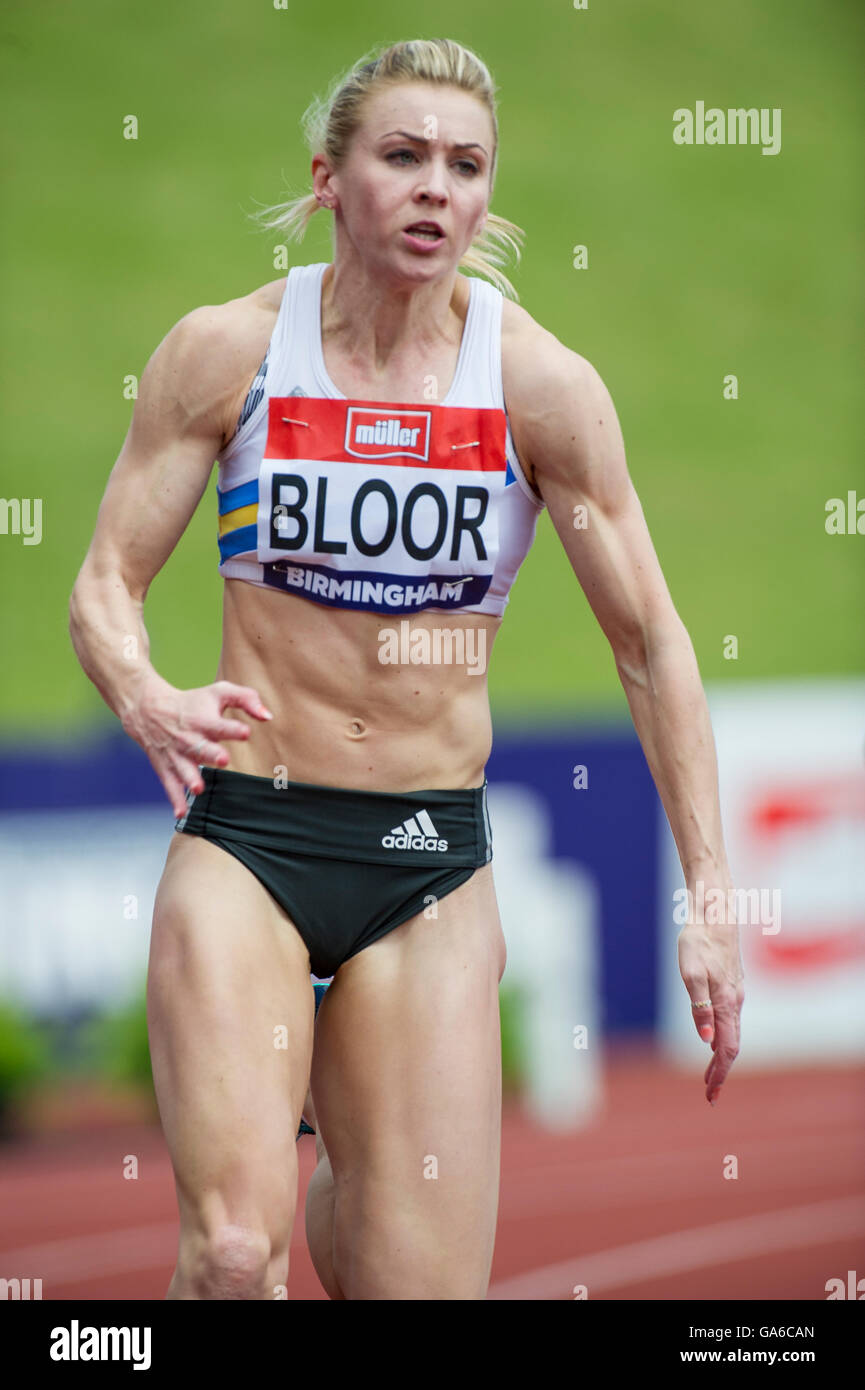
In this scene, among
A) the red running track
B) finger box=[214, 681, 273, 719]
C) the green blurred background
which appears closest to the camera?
finger box=[214, 681, 273, 719]

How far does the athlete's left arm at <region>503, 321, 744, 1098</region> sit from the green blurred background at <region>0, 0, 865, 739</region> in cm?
1195

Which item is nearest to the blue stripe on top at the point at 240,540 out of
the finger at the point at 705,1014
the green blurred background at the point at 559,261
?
the finger at the point at 705,1014

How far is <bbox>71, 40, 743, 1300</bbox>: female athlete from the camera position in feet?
12.4

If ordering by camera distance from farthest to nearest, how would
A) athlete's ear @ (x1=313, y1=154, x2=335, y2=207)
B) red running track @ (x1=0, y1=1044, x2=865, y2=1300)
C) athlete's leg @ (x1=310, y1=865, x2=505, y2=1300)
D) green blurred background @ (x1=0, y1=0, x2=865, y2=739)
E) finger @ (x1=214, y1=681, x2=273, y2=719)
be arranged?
1. green blurred background @ (x1=0, y1=0, x2=865, y2=739)
2. red running track @ (x1=0, y1=1044, x2=865, y2=1300)
3. athlete's ear @ (x1=313, y1=154, x2=335, y2=207)
4. athlete's leg @ (x1=310, y1=865, x2=505, y2=1300)
5. finger @ (x1=214, y1=681, x2=273, y2=719)

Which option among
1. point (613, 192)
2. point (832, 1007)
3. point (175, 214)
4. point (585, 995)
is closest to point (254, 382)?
point (585, 995)

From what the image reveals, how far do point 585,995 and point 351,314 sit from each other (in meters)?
6.50

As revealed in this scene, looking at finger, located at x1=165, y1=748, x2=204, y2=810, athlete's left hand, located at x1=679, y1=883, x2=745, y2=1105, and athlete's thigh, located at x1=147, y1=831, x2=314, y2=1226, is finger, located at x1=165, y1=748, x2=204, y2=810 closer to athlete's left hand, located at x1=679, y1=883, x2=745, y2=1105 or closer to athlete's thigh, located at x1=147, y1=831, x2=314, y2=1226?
athlete's thigh, located at x1=147, y1=831, x2=314, y2=1226

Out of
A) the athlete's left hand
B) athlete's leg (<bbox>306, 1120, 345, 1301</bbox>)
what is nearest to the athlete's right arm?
athlete's leg (<bbox>306, 1120, 345, 1301</bbox>)

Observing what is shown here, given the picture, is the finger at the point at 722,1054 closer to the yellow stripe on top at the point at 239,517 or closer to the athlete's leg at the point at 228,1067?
the athlete's leg at the point at 228,1067

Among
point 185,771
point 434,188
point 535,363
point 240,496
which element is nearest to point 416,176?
point 434,188

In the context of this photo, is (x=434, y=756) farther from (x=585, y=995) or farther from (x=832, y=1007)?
A: (x=832, y=1007)

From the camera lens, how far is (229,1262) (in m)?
3.41

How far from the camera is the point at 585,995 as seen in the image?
9836mm

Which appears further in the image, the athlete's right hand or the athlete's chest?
the athlete's chest
